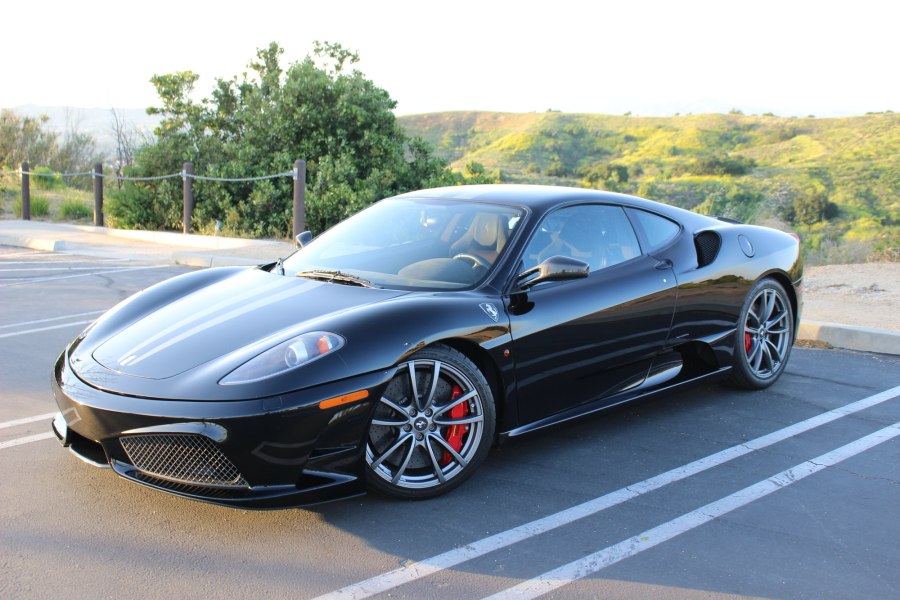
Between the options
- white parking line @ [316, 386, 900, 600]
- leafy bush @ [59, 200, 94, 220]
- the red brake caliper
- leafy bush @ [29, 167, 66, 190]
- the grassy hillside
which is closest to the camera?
white parking line @ [316, 386, 900, 600]

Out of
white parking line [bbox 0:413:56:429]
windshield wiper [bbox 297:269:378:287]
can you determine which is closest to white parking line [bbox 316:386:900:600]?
windshield wiper [bbox 297:269:378:287]

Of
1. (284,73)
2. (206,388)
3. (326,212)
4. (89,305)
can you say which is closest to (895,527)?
(206,388)

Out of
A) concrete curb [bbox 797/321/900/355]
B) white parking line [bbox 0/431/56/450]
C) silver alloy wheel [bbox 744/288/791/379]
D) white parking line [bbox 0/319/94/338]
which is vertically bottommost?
white parking line [bbox 0/319/94/338]

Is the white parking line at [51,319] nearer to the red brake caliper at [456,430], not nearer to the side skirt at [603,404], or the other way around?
the red brake caliper at [456,430]

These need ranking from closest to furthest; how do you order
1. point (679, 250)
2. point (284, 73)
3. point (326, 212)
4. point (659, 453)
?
point (659, 453)
point (679, 250)
point (326, 212)
point (284, 73)

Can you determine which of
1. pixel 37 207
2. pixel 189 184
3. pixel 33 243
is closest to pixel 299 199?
pixel 189 184

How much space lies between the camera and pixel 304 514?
3.65m

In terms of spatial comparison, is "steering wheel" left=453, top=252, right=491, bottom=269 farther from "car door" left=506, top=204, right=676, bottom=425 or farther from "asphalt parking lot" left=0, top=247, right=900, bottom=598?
"asphalt parking lot" left=0, top=247, right=900, bottom=598

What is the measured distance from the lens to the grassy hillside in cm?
2861

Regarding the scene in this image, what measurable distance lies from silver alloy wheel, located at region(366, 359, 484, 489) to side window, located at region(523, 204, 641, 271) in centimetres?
86

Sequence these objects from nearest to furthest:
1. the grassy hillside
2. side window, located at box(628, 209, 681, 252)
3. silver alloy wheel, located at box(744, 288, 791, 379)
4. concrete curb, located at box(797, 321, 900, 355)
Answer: side window, located at box(628, 209, 681, 252) → silver alloy wheel, located at box(744, 288, 791, 379) → concrete curb, located at box(797, 321, 900, 355) → the grassy hillside

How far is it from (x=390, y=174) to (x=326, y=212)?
4.80 feet

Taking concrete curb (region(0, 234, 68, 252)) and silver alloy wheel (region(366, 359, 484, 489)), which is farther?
concrete curb (region(0, 234, 68, 252))

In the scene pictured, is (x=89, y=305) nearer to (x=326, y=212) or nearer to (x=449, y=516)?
(x=449, y=516)
